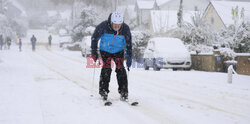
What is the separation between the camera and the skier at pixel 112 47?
517cm

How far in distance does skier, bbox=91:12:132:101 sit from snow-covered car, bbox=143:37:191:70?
25.6 feet

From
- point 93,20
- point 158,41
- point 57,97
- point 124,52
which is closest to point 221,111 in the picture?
point 124,52

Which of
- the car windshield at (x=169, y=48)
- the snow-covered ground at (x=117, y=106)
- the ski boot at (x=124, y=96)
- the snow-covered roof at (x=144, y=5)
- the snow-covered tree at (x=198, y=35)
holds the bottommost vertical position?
the snow-covered ground at (x=117, y=106)

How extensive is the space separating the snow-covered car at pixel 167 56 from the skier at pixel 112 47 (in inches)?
307

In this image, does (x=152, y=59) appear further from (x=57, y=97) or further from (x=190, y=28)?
(x=57, y=97)

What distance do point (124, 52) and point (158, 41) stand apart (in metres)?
9.07

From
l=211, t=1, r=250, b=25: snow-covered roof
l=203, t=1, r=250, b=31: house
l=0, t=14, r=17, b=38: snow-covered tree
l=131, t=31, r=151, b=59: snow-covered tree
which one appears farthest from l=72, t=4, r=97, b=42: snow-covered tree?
l=131, t=31, r=151, b=59: snow-covered tree

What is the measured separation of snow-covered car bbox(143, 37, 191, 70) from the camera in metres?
13.0

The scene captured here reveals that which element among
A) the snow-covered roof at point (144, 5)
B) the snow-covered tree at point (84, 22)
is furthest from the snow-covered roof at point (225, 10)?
the snow-covered roof at point (144, 5)

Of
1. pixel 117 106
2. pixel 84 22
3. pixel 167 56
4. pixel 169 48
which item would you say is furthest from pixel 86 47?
pixel 117 106

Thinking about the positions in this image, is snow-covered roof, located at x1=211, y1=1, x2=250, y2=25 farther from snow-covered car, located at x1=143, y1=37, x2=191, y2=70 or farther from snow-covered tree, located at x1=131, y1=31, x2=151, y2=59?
snow-covered car, located at x1=143, y1=37, x2=191, y2=70

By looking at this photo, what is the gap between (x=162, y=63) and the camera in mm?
12977

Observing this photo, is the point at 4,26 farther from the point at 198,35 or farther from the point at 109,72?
the point at 109,72

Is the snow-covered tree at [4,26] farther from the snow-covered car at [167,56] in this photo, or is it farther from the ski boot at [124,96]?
the ski boot at [124,96]
